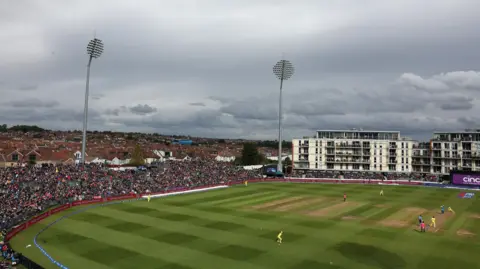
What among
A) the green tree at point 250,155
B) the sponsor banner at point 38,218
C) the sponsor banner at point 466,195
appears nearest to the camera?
the sponsor banner at point 38,218

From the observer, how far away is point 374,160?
91.4m

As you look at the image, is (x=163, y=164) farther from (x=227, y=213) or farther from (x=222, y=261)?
(x=222, y=261)

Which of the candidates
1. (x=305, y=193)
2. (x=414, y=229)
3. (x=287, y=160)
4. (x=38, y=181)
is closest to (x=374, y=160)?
(x=305, y=193)

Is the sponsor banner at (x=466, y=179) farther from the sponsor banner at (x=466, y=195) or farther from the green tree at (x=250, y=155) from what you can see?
the green tree at (x=250, y=155)

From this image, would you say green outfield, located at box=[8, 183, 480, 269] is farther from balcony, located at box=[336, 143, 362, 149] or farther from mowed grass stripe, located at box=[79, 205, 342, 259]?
balcony, located at box=[336, 143, 362, 149]

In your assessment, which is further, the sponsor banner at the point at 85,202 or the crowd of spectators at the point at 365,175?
the crowd of spectators at the point at 365,175

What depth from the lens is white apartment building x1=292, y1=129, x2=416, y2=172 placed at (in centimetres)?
8944

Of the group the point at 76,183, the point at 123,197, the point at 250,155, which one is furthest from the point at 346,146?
the point at 76,183

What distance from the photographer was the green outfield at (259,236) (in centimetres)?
2481

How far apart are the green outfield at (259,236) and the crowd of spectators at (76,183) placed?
12.8 ft

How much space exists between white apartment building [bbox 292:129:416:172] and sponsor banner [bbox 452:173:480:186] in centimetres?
1827

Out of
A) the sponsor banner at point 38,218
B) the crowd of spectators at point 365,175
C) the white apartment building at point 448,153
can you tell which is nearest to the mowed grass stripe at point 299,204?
the sponsor banner at point 38,218

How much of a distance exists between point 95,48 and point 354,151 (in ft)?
208

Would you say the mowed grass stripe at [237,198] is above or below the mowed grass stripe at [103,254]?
above
